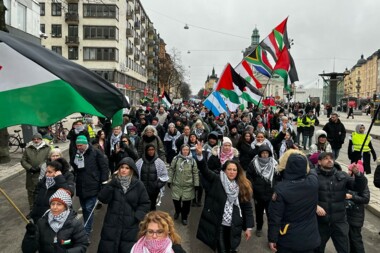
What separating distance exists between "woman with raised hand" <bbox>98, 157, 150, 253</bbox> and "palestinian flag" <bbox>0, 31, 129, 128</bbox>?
1.16 metres

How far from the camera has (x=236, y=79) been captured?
448 inches

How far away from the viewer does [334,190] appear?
4082 millimetres

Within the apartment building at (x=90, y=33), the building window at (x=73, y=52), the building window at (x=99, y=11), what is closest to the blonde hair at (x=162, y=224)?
the apartment building at (x=90, y=33)

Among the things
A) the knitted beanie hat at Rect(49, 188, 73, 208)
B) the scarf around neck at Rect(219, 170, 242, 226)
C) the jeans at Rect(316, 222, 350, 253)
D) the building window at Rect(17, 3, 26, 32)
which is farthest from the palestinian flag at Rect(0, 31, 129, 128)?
the building window at Rect(17, 3, 26, 32)

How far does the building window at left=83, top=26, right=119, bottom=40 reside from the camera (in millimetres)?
46031

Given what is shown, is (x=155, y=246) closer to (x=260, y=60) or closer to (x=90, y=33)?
(x=260, y=60)

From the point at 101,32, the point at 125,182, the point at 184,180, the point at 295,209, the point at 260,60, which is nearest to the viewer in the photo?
the point at 295,209

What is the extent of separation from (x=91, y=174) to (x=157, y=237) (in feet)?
10.4

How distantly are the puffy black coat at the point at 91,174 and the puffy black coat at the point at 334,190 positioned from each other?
341cm

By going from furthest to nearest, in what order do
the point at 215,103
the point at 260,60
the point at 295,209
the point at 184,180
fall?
the point at 215,103
the point at 260,60
the point at 184,180
the point at 295,209

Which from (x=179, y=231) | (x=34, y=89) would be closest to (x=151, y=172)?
(x=179, y=231)

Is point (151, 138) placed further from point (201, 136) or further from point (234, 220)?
point (234, 220)

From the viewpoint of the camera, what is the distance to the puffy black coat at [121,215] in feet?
13.2

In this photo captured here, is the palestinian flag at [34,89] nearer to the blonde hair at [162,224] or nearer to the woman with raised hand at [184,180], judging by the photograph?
the blonde hair at [162,224]
